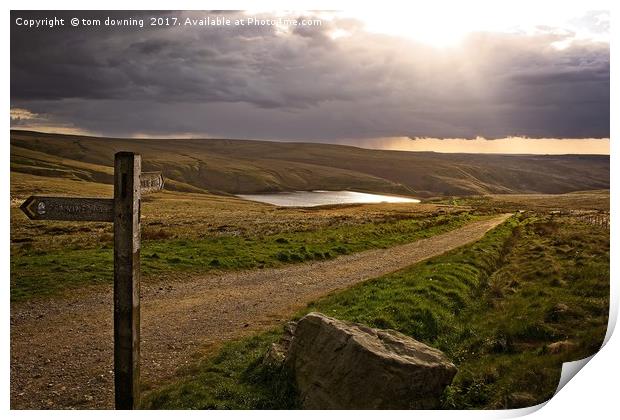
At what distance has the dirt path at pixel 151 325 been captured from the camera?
32.5ft

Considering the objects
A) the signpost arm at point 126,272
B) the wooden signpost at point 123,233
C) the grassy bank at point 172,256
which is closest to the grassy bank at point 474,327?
the signpost arm at point 126,272

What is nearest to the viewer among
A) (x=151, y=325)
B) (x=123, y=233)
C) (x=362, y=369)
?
(x=123, y=233)

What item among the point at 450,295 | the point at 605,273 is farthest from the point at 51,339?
the point at 605,273

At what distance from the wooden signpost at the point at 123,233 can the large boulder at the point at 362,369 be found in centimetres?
295

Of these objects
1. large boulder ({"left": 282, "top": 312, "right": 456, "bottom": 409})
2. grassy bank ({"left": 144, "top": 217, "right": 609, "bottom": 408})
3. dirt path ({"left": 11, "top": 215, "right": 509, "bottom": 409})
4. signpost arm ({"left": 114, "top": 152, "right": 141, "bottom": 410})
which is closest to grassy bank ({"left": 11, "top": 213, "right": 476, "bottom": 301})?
dirt path ({"left": 11, "top": 215, "right": 509, "bottom": 409})

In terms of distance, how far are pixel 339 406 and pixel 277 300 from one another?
8309 millimetres

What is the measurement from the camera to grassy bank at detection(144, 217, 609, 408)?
30.0 ft

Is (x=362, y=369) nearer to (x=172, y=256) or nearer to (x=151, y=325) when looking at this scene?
(x=151, y=325)

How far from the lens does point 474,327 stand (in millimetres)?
12398

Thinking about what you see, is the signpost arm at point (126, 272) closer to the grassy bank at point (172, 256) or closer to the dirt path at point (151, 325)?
the dirt path at point (151, 325)

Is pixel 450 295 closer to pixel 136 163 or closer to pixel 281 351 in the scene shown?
pixel 281 351

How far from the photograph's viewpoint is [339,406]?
8344 millimetres

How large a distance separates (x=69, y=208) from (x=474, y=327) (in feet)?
32.4

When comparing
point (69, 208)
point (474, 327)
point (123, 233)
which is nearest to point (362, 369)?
point (123, 233)
